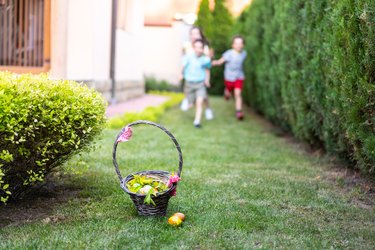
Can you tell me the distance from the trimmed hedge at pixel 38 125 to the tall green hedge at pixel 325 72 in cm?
205

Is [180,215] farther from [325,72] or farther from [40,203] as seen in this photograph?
[325,72]

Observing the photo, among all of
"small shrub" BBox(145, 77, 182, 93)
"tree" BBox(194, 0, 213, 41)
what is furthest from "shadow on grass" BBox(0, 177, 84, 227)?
"tree" BBox(194, 0, 213, 41)

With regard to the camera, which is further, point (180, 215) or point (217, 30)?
point (217, 30)

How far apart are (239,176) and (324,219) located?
1.30 metres

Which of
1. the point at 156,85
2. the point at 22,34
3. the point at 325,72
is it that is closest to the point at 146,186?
the point at 325,72

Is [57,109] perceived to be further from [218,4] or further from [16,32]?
[218,4]

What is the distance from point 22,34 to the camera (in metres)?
8.88

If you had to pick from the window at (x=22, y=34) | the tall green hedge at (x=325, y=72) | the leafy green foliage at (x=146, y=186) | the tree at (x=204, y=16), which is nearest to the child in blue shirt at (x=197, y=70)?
the tall green hedge at (x=325, y=72)

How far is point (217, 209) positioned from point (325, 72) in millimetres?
2117

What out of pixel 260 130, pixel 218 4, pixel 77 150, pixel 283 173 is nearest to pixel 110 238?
pixel 77 150

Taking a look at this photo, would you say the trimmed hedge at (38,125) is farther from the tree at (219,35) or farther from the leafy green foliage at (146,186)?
the tree at (219,35)

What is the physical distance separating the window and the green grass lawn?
150 inches

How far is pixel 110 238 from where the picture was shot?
2885 millimetres

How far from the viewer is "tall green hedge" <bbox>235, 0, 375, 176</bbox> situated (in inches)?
149
